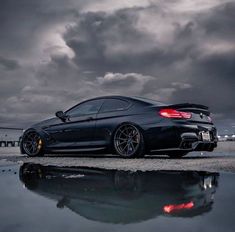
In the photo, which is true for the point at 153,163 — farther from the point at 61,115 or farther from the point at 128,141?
the point at 61,115

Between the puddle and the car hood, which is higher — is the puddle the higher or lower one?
the lower one

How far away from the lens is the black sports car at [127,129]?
7.06 m

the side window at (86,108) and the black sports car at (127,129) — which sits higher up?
the side window at (86,108)

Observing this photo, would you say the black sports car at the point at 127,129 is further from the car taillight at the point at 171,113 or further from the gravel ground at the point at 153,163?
the gravel ground at the point at 153,163

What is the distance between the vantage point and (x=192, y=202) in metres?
2.63

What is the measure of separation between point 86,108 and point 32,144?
1.65 metres

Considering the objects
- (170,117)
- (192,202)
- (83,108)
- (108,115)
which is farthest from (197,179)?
(83,108)

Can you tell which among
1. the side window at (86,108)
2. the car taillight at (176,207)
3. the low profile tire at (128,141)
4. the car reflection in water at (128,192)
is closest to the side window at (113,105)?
the side window at (86,108)

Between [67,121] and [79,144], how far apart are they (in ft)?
2.51

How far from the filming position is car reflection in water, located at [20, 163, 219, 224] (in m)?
2.36

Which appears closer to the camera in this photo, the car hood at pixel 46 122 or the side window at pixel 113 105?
the side window at pixel 113 105

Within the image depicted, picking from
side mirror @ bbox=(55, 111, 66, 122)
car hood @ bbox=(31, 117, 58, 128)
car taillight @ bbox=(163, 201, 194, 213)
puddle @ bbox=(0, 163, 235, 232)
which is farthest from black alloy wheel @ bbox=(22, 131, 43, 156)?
car taillight @ bbox=(163, 201, 194, 213)

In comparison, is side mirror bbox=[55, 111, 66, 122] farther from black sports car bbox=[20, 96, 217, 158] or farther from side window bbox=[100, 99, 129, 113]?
side window bbox=[100, 99, 129, 113]

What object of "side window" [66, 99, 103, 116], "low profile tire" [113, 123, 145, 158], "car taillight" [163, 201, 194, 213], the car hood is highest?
"side window" [66, 99, 103, 116]
